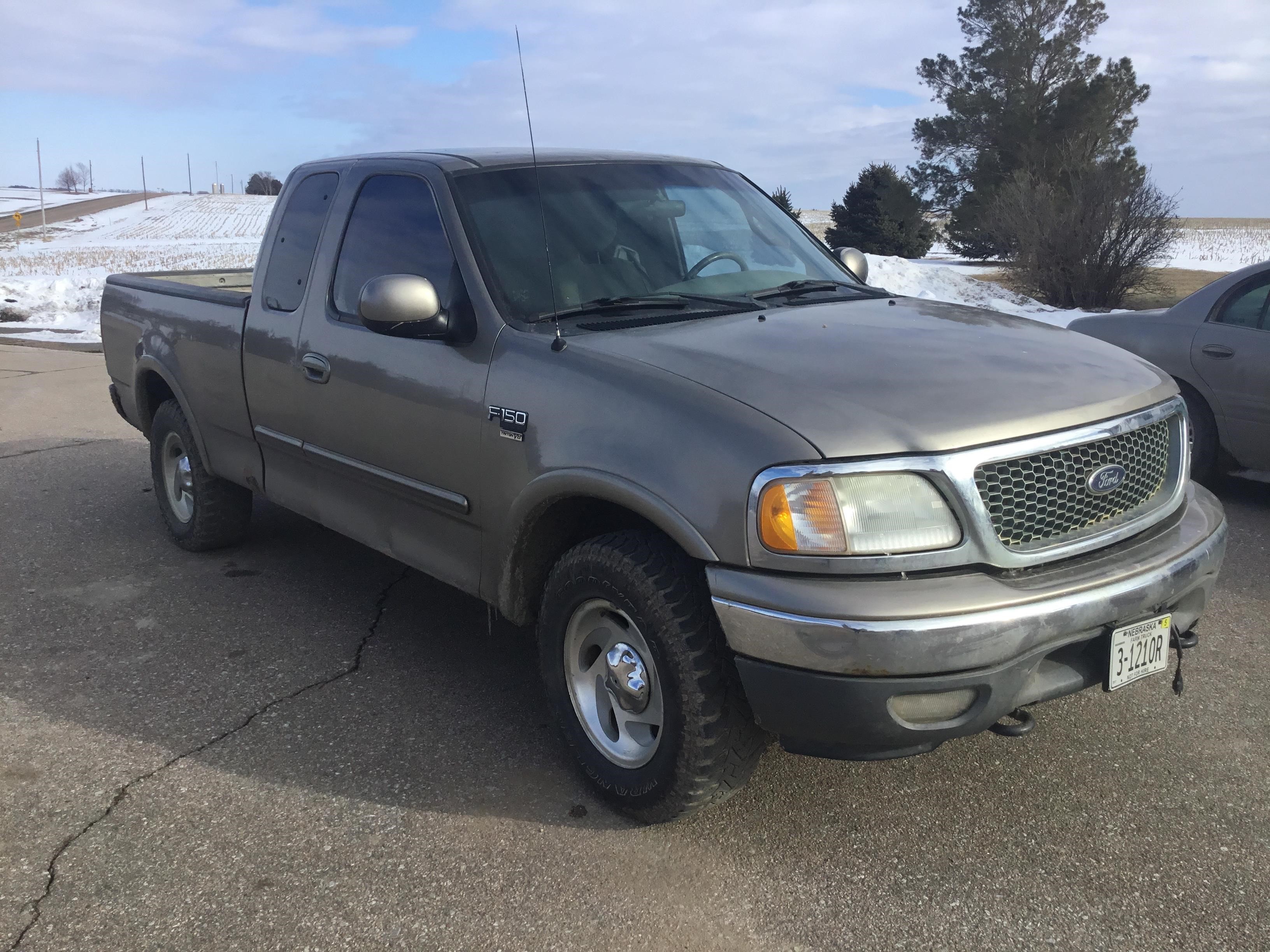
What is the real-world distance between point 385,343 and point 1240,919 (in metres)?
3.10

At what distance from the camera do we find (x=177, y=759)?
3.59 metres

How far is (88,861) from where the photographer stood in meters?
3.02

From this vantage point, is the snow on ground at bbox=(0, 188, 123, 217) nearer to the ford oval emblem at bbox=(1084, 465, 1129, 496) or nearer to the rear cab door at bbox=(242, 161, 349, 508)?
the rear cab door at bbox=(242, 161, 349, 508)

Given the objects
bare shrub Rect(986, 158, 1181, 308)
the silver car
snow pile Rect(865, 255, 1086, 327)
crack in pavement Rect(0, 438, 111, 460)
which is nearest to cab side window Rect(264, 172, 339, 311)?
the silver car

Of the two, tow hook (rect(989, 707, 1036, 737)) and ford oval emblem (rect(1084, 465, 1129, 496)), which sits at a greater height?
ford oval emblem (rect(1084, 465, 1129, 496))

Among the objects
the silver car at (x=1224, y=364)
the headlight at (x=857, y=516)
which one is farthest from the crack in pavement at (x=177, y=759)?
the silver car at (x=1224, y=364)

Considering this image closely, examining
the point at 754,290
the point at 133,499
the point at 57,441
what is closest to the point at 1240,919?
the point at 754,290

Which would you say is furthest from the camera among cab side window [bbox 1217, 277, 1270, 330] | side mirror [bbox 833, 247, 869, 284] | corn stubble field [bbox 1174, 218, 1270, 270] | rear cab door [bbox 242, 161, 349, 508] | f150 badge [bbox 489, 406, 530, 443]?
corn stubble field [bbox 1174, 218, 1270, 270]

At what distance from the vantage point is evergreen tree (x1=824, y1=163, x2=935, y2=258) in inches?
1111

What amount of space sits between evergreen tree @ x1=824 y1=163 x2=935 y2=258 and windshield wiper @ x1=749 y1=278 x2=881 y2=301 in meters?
23.7

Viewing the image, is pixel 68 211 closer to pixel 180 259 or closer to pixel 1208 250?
pixel 180 259

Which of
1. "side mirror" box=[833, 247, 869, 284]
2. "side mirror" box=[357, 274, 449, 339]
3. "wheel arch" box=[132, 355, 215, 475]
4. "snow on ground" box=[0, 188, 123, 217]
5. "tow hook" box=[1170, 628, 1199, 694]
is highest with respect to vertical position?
"snow on ground" box=[0, 188, 123, 217]

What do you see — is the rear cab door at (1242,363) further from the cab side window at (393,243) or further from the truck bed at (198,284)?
the truck bed at (198,284)

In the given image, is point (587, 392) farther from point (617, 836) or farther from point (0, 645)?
point (0, 645)
